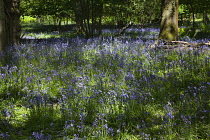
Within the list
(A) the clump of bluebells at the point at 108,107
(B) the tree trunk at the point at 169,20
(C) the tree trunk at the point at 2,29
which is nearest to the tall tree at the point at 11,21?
(C) the tree trunk at the point at 2,29

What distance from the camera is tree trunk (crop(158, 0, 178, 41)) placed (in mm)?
9148

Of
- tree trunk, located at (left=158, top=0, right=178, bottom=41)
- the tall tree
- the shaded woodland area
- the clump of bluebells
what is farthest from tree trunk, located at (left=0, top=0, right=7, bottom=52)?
tree trunk, located at (left=158, top=0, right=178, bottom=41)

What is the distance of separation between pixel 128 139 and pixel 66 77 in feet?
9.29

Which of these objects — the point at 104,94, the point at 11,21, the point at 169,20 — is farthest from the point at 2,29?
the point at 169,20

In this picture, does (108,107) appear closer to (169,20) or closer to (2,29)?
(2,29)

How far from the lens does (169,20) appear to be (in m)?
9.33

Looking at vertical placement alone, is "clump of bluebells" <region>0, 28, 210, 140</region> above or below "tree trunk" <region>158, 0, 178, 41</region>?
below

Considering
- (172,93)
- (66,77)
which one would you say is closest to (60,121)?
(66,77)

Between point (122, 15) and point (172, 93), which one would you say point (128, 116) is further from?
point (122, 15)

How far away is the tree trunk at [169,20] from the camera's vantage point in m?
9.15

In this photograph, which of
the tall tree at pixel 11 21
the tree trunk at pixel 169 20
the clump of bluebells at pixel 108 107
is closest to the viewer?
the clump of bluebells at pixel 108 107

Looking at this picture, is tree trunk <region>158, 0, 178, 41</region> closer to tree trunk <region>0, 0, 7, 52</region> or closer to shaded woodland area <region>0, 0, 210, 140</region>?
shaded woodland area <region>0, 0, 210, 140</region>

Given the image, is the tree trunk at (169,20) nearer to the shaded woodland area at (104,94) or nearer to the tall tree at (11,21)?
the shaded woodland area at (104,94)

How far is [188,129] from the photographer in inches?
124
